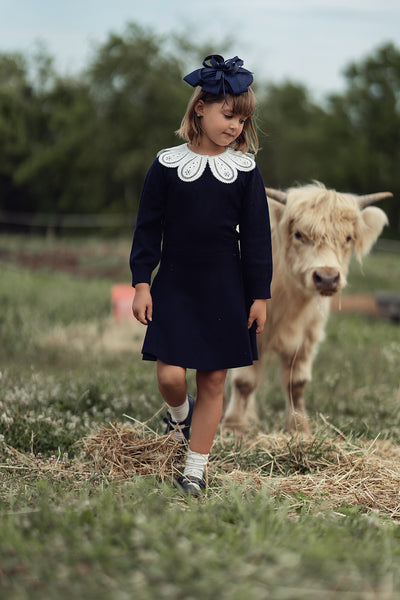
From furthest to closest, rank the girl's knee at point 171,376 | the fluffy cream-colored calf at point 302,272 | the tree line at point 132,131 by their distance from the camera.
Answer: the tree line at point 132,131 < the fluffy cream-colored calf at point 302,272 < the girl's knee at point 171,376

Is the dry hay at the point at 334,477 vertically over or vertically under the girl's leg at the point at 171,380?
under

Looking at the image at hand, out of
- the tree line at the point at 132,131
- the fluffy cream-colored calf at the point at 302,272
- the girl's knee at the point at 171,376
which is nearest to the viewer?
the girl's knee at the point at 171,376

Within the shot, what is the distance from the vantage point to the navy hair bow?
3.13 m

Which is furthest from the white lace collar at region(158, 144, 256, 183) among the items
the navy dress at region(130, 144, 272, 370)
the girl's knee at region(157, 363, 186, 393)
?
the girl's knee at region(157, 363, 186, 393)

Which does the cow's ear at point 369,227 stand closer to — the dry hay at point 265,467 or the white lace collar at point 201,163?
the dry hay at point 265,467

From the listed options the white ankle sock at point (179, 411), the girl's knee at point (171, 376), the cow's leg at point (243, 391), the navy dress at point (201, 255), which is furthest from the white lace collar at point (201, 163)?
the cow's leg at point (243, 391)

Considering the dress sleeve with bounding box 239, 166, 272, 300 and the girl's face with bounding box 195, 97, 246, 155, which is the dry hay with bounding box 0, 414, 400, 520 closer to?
the dress sleeve with bounding box 239, 166, 272, 300

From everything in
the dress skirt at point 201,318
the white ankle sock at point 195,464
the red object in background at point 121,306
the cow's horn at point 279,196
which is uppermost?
the cow's horn at point 279,196

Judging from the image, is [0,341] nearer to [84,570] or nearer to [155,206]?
[155,206]

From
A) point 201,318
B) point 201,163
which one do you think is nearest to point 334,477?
point 201,318

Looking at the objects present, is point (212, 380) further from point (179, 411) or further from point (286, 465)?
point (286, 465)

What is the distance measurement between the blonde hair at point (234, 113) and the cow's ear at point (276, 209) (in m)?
1.48

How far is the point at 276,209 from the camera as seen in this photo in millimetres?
4941

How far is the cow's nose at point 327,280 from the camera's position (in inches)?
175
